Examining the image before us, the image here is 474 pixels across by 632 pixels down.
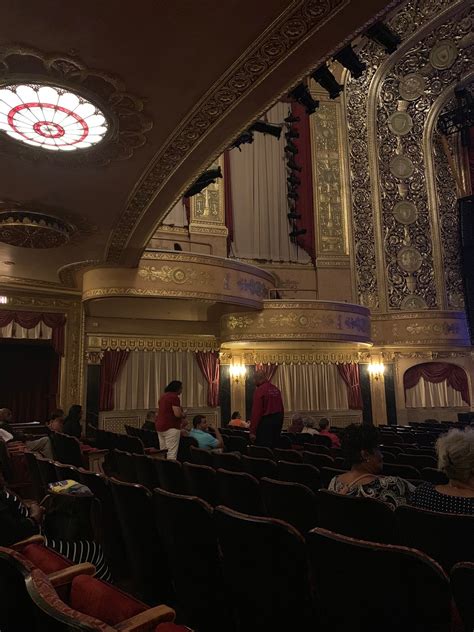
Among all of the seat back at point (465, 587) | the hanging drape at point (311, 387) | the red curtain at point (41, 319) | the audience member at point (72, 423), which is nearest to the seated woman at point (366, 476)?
the seat back at point (465, 587)

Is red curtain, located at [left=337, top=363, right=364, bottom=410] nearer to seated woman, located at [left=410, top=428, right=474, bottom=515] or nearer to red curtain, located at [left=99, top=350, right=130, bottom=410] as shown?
red curtain, located at [left=99, top=350, right=130, bottom=410]

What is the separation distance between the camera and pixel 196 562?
6.97ft

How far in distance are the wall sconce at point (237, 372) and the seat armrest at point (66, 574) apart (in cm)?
1110

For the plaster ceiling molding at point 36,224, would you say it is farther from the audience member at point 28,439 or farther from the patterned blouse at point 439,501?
the patterned blouse at point 439,501

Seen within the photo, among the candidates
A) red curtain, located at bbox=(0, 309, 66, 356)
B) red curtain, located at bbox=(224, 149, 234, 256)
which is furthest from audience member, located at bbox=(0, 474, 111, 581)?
red curtain, located at bbox=(224, 149, 234, 256)

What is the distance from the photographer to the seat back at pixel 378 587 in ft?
4.62

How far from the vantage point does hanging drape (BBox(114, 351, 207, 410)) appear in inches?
465

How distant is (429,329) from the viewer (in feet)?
45.9

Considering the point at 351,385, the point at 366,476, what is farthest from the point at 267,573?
the point at 351,385

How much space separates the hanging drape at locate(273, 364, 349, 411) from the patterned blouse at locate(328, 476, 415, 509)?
35.0 ft

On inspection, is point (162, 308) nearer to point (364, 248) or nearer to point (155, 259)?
point (155, 259)

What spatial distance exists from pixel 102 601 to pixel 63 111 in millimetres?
3988

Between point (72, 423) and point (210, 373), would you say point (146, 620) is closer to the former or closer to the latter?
point (72, 423)

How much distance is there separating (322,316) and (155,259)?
15.5 feet
